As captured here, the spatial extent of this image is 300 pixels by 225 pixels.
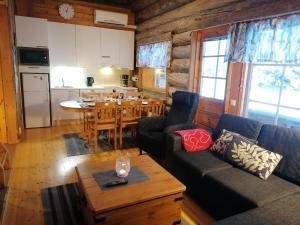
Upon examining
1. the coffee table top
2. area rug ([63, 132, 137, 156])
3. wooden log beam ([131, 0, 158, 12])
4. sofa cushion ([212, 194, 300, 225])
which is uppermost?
wooden log beam ([131, 0, 158, 12])

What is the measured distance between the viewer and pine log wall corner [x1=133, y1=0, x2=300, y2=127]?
2.61 m

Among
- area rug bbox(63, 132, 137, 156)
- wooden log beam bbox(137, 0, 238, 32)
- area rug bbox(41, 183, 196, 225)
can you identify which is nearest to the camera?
area rug bbox(41, 183, 196, 225)

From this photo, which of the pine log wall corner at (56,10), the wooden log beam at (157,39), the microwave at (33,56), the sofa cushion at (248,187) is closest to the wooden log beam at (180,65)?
the wooden log beam at (157,39)

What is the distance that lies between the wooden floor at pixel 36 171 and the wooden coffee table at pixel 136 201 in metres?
0.63

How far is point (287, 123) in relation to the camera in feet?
8.24

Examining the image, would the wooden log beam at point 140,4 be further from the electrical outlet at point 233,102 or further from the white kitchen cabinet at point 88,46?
the electrical outlet at point 233,102

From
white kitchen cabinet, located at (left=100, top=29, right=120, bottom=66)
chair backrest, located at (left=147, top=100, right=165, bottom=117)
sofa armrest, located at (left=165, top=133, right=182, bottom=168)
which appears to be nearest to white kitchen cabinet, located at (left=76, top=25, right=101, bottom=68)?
white kitchen cabinet, located at (left=100, top=29, right=120, bottom=66)

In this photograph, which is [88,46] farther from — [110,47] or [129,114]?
[129,114]

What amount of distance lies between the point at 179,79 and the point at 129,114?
3.75 feet

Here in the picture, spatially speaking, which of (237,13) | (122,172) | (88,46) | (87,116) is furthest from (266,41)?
(88,46)

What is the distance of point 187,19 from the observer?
12.5 feet

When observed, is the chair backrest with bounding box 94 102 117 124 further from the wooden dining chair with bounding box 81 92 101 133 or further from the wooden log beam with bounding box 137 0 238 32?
the wooden log beam with bounding box 137 0 238 32

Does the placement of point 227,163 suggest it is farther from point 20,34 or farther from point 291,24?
point 20,34

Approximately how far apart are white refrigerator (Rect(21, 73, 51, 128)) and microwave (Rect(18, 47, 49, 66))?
231 mm
